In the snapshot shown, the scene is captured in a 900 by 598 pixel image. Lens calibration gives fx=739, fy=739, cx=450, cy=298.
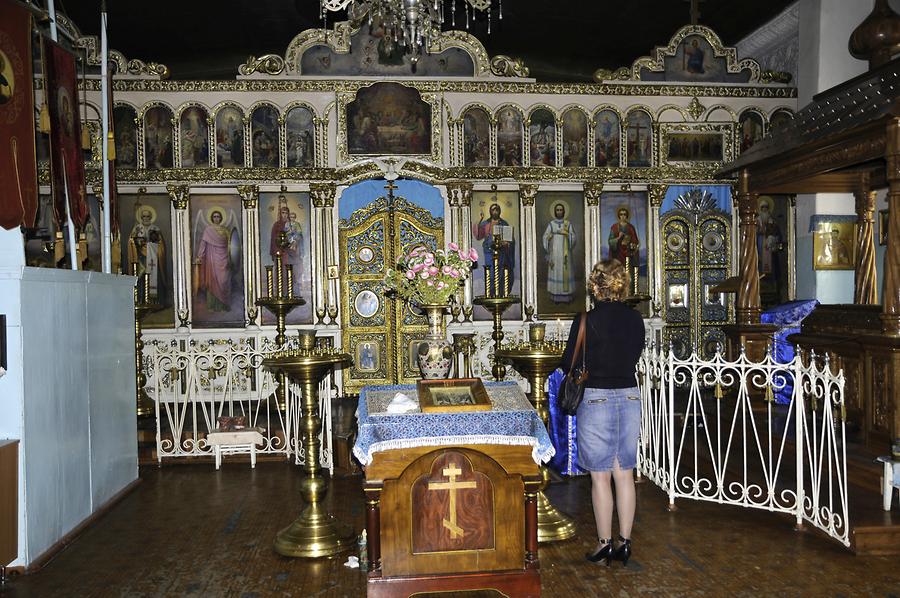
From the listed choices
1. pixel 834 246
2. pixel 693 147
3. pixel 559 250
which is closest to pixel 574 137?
pixel 559 250

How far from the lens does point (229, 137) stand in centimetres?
1082

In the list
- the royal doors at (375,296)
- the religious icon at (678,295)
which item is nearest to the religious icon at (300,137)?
the royal doors at (375,296)

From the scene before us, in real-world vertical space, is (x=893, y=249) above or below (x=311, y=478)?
above

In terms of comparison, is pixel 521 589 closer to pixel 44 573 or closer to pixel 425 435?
pixel 425 435

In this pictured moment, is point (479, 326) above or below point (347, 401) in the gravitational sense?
above

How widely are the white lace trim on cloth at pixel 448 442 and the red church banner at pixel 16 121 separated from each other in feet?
9.85

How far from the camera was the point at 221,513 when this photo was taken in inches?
236

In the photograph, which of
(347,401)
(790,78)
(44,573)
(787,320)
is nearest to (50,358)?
(44,573)

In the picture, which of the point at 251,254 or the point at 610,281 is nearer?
the point at 610,281

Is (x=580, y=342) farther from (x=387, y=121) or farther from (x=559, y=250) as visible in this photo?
(x=387, y=121)

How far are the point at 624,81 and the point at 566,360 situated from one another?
795cm

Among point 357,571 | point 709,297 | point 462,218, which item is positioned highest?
point 462,218

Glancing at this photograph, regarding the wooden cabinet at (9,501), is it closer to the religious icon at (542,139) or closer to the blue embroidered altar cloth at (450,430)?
the blue embroidered altar cloth at (450,430)

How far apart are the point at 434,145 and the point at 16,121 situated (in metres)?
6.56
